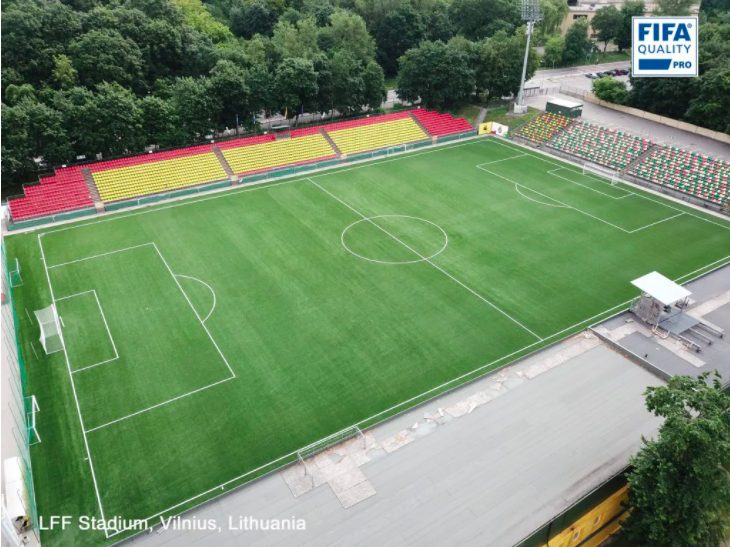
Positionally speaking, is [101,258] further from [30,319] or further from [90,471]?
[90,471]

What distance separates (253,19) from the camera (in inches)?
3282

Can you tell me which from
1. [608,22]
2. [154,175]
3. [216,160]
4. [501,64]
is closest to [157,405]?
[154,175]

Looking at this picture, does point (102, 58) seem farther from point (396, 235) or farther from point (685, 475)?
point (685, 475)

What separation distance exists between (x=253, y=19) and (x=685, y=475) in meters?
85.8

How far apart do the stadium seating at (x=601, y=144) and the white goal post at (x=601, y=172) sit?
2.14 feet

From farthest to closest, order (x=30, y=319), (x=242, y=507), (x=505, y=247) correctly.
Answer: (x=505, y=247), (x=30, y=319), (x=242, y=507)

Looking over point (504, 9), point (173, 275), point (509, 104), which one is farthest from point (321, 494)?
point (504, 9)

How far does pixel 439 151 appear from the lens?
5456 cm

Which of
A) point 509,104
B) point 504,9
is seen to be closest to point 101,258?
point 509,104

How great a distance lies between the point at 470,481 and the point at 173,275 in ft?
73.9

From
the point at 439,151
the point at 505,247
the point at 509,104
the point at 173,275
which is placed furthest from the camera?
the point at 509,104

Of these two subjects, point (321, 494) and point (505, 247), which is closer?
point (321, 494)

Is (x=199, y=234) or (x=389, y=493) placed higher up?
(x=199, y=234)

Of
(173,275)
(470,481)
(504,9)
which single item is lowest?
(470,481)
